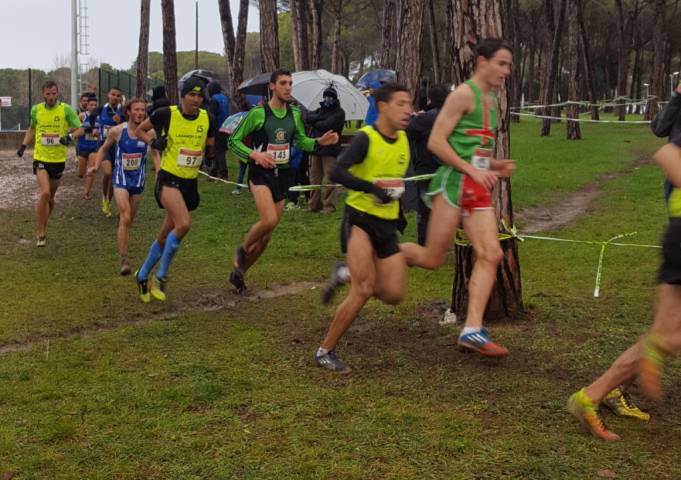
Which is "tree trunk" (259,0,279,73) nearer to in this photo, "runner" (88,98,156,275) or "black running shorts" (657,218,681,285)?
"runner" (88,98,156,275)

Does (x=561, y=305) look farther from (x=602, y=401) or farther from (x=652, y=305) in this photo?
(x=602, y=401)

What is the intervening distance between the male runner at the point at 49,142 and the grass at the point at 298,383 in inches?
56.1

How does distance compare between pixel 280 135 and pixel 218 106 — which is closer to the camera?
pixel 280 135

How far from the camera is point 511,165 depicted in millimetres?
5891

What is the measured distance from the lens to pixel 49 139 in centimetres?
1227

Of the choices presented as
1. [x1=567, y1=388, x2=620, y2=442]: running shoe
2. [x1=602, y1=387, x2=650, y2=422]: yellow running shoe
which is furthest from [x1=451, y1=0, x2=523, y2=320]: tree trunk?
[x1=567, y1=388, x2=620, y2=442]: running shoe

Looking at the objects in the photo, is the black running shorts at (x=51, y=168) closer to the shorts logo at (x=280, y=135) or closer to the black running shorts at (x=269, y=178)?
the black running shorts at (x=269, y=178)

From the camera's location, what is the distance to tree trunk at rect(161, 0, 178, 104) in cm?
2400

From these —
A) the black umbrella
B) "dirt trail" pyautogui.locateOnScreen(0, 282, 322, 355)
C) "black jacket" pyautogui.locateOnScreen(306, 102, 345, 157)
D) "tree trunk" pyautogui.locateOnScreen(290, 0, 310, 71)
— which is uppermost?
"tree trunk" pyautogui.locateOnScreen(290, 0, 310, 71)

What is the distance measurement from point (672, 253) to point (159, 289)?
5.68m

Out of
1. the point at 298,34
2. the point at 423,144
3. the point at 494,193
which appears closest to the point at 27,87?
the point at 298,34

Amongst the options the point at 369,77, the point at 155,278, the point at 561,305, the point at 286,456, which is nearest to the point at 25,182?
the point at 369,77

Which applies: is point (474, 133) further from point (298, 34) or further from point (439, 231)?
point (298, 34)

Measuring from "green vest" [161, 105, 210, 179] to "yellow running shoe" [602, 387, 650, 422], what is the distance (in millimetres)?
4880
